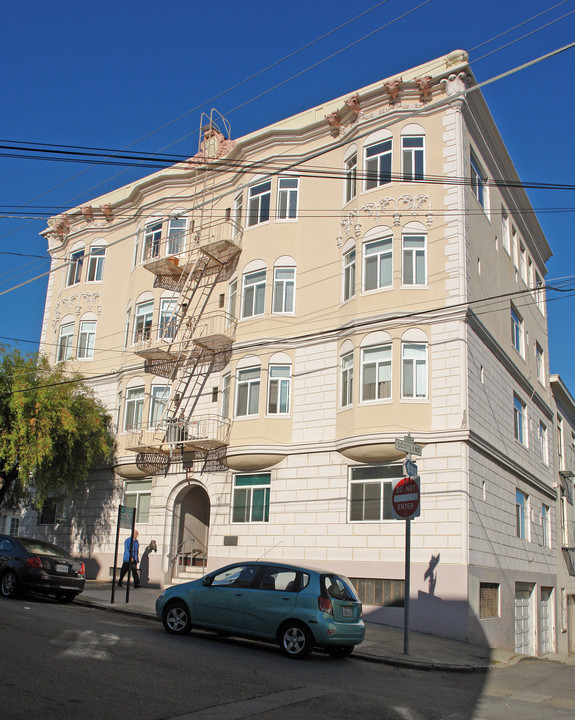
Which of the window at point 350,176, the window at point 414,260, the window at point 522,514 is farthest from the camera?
the window at point 522,514

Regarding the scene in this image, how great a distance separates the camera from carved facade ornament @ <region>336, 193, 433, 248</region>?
70.8ft

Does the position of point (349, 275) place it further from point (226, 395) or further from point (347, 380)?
point (226, 395)

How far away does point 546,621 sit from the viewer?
90.0 feet

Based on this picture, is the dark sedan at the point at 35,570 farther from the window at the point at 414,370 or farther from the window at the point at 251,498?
the window at the point at 414,370

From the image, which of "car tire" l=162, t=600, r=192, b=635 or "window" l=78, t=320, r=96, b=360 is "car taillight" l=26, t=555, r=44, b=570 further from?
"window" l=78, t=320, r=96, b=360

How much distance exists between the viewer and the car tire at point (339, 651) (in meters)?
12.7

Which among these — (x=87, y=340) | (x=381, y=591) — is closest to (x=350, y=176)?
(x=381, y=591)

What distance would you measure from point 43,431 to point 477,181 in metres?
16.4

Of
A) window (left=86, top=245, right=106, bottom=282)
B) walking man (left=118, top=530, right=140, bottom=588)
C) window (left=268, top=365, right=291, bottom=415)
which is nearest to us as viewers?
walking man (left=118, top=530, right=140, bottom=588)

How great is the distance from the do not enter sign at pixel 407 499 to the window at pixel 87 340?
19571mm

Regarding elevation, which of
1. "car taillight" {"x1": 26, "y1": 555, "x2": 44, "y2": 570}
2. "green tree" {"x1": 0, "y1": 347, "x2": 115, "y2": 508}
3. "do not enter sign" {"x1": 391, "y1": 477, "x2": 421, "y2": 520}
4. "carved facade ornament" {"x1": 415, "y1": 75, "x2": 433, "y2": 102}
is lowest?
"car taillight" {"x1": 26, "y1": 555, "x2": 44, "y2": 570}

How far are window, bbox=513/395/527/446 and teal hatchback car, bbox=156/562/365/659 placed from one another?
1474 cm

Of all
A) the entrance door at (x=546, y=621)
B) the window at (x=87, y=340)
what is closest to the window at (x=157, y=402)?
the window at (x=87, y=340)

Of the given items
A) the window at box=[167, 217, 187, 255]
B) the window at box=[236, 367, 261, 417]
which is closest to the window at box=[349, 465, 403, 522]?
the window at box=[236, 367, 261, 417]
